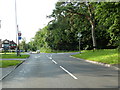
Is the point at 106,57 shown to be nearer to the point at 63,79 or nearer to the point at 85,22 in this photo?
the point at 63,79

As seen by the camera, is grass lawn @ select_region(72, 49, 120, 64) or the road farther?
grass lawn @ select_region(72, 49, 120, 64)

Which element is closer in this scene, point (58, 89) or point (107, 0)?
point (58, 89)

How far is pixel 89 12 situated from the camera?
36062 mm

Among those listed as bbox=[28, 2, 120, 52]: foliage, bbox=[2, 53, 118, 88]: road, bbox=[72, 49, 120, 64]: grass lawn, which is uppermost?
bbox=[28, 2, 120, 52]: foliage

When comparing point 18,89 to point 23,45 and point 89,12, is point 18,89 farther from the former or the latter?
point 23,45

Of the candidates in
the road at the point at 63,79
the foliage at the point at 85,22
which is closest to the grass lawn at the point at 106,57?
the foliage at the point at 85,22

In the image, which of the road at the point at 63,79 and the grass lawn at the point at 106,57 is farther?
the grass lawn at the point at 106,57

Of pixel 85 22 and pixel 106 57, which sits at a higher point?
pixel 85 22

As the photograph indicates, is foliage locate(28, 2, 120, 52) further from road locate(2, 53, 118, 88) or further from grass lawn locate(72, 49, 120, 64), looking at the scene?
road locate(2, 53, 118, 88)

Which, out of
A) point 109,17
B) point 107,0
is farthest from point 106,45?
point 107,0

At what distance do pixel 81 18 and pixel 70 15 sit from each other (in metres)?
2.69

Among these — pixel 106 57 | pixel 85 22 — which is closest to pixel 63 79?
pixel 106 57

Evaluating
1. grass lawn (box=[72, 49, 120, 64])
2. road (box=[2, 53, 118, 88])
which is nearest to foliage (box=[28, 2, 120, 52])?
grass lawn (box=[72, 49, 120, 64])

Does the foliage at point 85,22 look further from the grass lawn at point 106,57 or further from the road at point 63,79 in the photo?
the road at point 63,79
